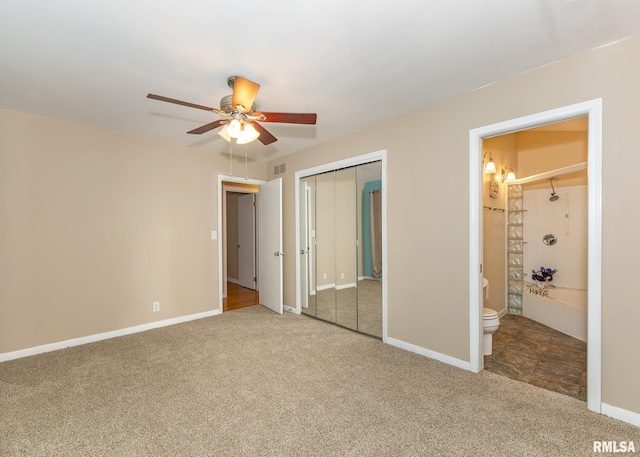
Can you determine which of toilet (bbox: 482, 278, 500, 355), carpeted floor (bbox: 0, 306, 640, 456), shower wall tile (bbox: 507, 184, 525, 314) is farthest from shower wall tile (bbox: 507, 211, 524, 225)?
carpeted floor (bbox: 0, 306, 640, 456)

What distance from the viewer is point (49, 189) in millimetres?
3135

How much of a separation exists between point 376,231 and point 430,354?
1.40m

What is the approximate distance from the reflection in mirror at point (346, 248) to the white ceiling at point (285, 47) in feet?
3.81

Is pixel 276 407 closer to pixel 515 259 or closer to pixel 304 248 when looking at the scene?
pixel 304 248

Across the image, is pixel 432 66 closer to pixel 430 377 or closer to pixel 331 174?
pixel 331 174

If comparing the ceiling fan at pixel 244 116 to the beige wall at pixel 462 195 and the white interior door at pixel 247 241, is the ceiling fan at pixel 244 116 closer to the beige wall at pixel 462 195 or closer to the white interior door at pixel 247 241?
the beige wall at pixel 462 195

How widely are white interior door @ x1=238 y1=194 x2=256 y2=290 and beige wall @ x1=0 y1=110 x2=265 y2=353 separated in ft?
5.73

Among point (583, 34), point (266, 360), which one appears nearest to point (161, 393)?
point (266, 360)

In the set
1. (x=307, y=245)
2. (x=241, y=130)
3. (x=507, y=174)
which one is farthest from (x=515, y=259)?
(x=241, y=130)

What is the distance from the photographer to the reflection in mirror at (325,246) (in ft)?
13.2

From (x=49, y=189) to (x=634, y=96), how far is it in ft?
16.5

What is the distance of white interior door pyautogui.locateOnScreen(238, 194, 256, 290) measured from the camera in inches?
241

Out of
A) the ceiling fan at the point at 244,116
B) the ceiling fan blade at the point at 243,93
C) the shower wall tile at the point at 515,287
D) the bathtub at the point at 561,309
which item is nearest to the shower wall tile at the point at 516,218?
the shower wall tile at the point at 515,287

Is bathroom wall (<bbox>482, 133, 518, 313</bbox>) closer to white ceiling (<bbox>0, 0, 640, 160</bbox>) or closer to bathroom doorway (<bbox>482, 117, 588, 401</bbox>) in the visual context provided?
bathroom doorway (<bbox>482, 117, 588, 401</bbox>)
